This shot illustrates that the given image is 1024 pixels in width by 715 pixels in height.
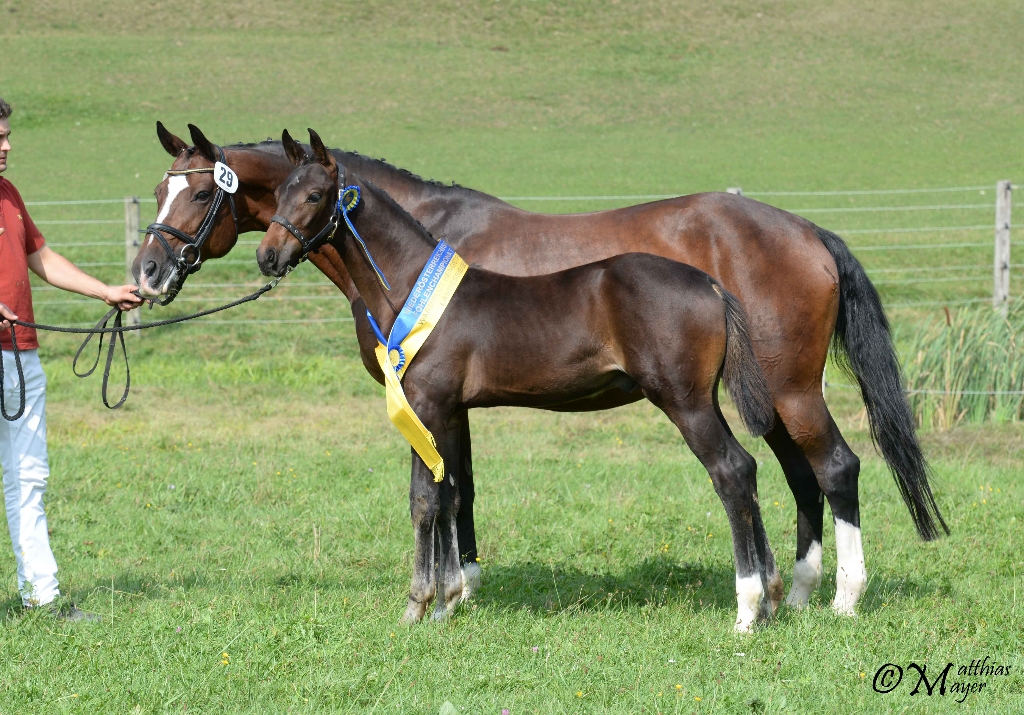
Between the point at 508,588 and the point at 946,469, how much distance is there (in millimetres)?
3903

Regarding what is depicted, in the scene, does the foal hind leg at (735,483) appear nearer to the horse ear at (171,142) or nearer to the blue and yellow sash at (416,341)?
the blue and yellow sash at (416,341)

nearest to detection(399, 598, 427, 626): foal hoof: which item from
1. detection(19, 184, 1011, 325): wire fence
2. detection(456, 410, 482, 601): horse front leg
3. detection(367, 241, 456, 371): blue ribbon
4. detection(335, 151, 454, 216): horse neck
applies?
detection(456, 410, 482, 601): horse front leg

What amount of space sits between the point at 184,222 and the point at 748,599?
3.41 metres

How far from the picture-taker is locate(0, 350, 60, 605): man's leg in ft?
17.7

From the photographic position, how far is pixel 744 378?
5.02 metres

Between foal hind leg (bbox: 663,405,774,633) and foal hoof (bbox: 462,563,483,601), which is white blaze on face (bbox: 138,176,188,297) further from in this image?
foal hind leg (bbox: 663,405,774,633)

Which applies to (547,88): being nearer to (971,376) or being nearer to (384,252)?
(971,376)

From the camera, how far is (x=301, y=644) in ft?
16.0

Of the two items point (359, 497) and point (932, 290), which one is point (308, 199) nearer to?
point (359, 497)

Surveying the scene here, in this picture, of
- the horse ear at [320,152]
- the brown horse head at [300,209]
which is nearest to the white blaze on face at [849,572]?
the brown horse head at [300,209]

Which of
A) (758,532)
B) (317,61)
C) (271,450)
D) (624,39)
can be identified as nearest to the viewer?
(758,532)

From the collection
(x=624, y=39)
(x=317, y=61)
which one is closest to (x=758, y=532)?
(x=317, y=61)

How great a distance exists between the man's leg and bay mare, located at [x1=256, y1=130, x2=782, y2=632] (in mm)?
1350

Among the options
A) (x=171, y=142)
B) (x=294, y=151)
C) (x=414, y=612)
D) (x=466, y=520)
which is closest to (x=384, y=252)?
(x=294, y=151)
